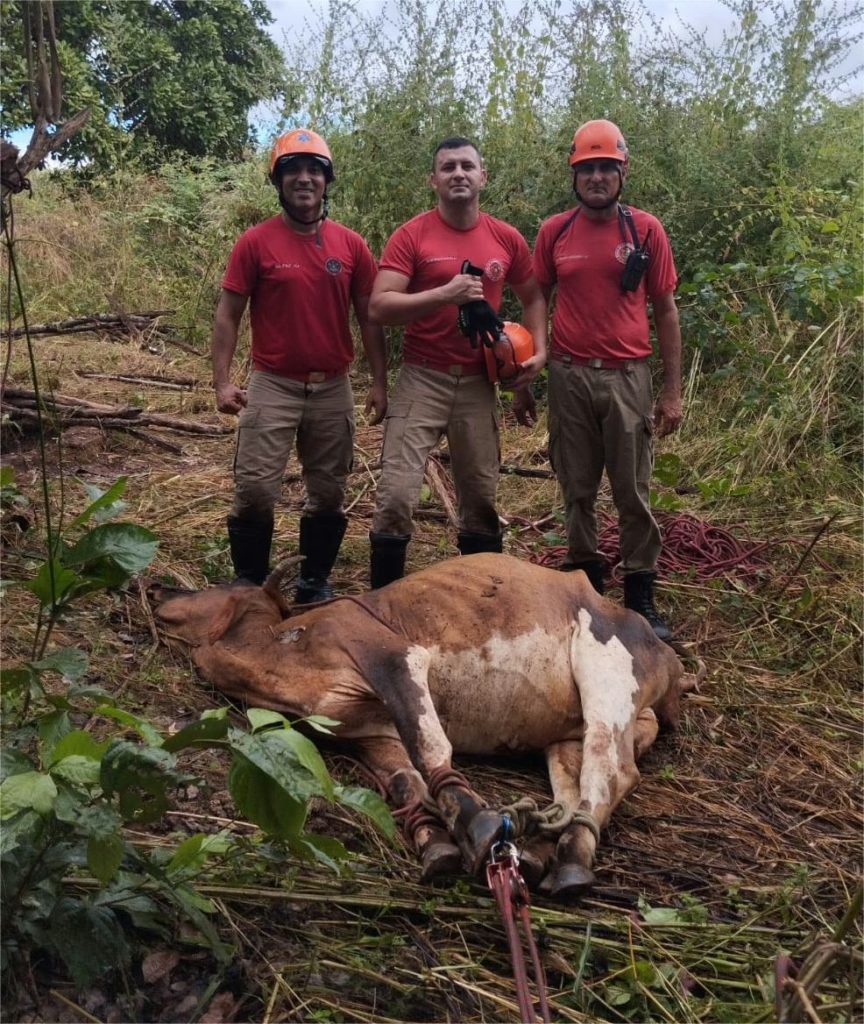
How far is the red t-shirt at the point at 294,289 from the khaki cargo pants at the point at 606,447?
1044mm

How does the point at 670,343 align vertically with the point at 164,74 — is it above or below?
below

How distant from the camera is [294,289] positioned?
14.6 ft

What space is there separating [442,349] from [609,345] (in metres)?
0.75

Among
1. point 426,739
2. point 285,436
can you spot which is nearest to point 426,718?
point 426,739

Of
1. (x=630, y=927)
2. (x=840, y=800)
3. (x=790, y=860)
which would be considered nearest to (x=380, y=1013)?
(x=630, y=927)

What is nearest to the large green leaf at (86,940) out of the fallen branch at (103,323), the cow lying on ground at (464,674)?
the cow lying on ground at (464,674)

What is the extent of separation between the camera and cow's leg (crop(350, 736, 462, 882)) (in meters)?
2.71

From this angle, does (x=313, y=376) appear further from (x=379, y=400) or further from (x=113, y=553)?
(x=113, y=553)

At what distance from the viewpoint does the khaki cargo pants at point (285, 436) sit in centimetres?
455

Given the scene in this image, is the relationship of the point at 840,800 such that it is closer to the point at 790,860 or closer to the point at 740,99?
the point at 790,860

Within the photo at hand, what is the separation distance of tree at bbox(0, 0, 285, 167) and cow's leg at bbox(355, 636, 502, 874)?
1062 cm

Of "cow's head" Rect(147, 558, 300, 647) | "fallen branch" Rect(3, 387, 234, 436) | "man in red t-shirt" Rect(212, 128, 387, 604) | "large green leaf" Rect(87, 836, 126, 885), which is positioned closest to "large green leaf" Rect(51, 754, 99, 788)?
"large green leaf" Rect(87, 836, 126, 885)

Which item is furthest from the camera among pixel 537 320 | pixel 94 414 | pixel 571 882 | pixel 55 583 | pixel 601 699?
pixel 94 414

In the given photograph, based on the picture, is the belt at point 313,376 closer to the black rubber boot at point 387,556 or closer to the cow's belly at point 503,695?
the black rubber boot at point 387,556
